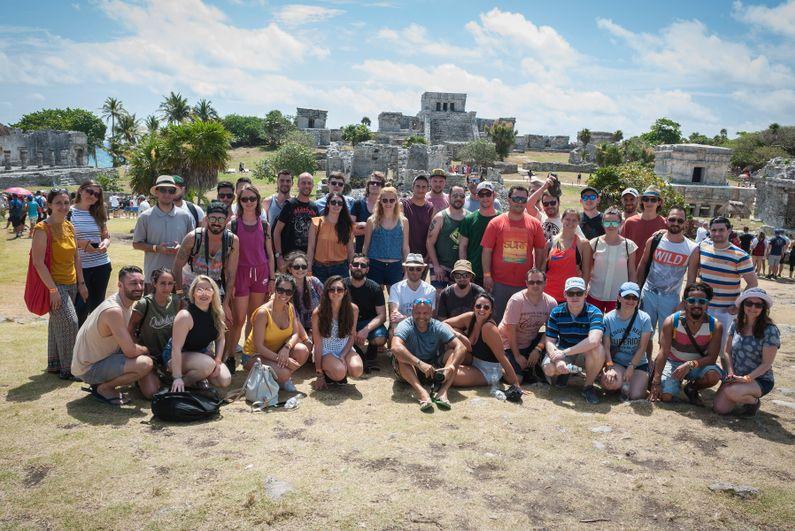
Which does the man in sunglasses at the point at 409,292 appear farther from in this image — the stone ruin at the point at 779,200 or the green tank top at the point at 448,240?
the stone ruin at the point at 779,200

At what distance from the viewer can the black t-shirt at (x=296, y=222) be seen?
7.74 m

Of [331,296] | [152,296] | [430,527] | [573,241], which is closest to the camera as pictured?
[430,527]

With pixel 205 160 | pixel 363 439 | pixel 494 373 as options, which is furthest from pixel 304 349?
pixel 205 160

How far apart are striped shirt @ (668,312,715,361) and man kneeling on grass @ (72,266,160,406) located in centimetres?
551

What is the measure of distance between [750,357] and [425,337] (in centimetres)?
334

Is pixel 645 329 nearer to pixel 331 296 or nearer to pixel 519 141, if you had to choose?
pixel 331 296

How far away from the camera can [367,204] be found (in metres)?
8.42

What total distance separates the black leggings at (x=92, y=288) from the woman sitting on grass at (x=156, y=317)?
1.15 meters

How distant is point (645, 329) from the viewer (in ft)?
20.3

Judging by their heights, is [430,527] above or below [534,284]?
below

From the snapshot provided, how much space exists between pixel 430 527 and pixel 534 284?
10.8 feet

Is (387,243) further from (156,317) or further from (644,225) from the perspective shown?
(644,225)

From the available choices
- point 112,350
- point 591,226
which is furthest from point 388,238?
point 112,350

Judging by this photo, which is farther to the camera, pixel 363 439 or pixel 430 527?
pixel 363 439
